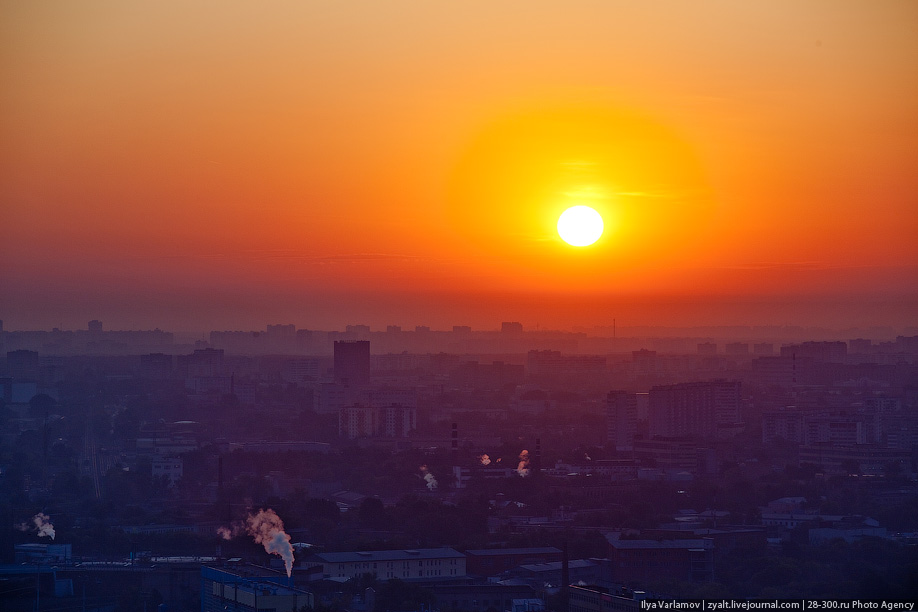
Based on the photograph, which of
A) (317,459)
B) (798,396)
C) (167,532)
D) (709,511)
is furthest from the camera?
(798,396)

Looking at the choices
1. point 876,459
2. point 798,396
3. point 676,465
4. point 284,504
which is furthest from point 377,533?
point 798,396

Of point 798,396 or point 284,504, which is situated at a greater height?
point 798,396

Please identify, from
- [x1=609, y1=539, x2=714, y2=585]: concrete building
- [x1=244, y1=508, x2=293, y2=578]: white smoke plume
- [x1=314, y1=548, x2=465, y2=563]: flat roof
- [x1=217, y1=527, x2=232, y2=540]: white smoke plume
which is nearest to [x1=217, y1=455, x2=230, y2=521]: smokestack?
[x1=244, y1=508, x2=293, y2=578]: white smoke plume

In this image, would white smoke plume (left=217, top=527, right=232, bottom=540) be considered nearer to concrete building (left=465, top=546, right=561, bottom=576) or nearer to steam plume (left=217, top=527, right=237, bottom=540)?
steam plume (left=217, top=527, right=237, bottom=540)

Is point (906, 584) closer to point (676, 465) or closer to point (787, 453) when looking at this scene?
point (676, 465)

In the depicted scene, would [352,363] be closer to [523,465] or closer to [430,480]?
[523,465]

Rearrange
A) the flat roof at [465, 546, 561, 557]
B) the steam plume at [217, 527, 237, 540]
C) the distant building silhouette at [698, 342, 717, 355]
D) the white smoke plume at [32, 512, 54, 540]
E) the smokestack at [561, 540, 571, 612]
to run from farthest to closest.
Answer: the distant building silhouette at [698, 342, 717, 355]
the white smoke plume at [32, 512, 54, 540]
the steam plume at [217, 527, 237, 540]
the flat roof at [465, 546, 561, 557]
the smokestack at [561, 540, 571, 612]

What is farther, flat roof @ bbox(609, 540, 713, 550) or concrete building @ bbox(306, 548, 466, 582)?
flat roof @ bbox(609, 540, 713, 550)
